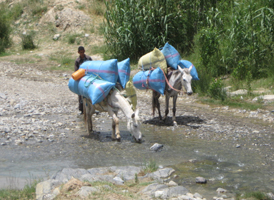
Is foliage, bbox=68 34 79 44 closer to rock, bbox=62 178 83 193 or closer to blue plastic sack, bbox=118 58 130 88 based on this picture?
blue plastic sack, bbox=118 58 130 88

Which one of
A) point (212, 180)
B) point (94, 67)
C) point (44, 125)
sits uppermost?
point (94, 67)

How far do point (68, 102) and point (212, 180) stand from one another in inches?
320

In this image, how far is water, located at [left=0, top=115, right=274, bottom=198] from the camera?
19.6ft

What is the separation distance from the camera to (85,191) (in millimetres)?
4793

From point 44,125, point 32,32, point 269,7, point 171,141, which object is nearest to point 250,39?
point 269,7

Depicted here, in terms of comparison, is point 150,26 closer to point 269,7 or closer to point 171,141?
point 269,7

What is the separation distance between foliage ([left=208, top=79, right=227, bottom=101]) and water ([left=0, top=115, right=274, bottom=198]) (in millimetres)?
4392

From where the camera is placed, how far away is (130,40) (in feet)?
60.1

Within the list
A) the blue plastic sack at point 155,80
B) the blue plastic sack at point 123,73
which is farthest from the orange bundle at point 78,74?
the blue plastic sack at point 155,80

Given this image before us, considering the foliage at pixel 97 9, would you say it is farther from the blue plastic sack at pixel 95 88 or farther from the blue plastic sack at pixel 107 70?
the blue plastic sack at pixel 95 88

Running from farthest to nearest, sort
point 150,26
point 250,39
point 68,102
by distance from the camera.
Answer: point 150,26 < point 250,39 < point 68,102

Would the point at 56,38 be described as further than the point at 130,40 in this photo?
Yes

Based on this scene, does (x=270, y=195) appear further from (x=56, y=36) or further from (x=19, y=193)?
(x=56, y=36)

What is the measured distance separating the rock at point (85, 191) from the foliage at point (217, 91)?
29.4ft
